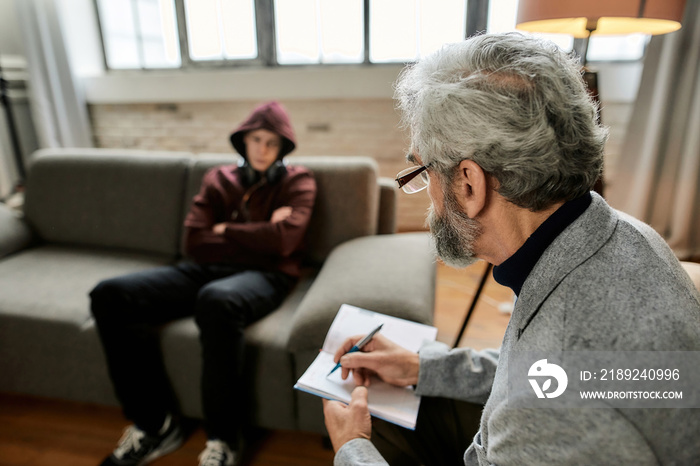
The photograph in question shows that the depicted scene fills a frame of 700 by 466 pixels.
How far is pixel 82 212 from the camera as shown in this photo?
1933 millimetres

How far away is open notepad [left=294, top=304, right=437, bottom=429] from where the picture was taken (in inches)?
34.9

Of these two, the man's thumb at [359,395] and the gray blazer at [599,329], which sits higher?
the gray blazer at [599,329]

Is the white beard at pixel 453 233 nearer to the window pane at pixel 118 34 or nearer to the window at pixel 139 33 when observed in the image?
the window at pixel 139 33

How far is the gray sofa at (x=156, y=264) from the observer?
4.24 feet

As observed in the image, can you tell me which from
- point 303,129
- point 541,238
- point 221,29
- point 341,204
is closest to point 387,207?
point 341,204

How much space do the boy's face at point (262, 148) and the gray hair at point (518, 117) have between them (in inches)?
43.3

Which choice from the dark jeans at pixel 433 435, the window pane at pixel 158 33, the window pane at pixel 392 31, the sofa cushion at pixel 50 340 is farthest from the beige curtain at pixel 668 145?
the window pane at pixel 158 33

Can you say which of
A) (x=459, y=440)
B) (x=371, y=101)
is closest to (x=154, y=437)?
(x=459, y=440)

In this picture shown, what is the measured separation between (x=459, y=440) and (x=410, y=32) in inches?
105

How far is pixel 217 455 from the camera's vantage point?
4.11 ft

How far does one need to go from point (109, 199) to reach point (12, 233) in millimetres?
434

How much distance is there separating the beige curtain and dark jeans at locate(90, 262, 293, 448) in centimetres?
227

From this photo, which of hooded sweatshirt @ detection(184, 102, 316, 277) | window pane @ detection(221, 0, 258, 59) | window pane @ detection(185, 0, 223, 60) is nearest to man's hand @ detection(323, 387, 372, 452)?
hooded sweatshirt @ detection(184, 102, 316, 277)

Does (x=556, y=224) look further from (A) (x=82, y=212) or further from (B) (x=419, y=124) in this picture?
(A) (x=82, y=212)
